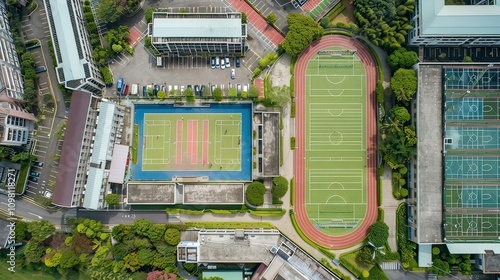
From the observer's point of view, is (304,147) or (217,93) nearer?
(217,93)

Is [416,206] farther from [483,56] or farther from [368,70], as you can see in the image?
[483,56]

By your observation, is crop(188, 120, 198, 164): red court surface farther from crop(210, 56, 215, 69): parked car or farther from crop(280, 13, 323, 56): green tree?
crop(280, 13, 323, 56): green tree

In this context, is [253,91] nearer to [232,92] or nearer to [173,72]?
[232,92]

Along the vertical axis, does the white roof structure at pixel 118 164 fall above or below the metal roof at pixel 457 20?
below

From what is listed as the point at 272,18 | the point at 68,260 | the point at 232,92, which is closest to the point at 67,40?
the point at 232,92

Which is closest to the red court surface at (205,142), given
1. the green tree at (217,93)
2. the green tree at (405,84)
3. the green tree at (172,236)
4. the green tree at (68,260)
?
the green tree at (217,93)

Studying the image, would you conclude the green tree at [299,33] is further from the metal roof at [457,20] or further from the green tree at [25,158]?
the green tree at [25,158]

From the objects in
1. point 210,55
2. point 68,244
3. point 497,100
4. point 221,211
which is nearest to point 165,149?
point 221,211


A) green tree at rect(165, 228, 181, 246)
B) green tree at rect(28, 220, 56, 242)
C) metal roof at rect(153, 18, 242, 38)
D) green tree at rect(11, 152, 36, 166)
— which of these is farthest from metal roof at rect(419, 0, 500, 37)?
green tree at rect(28, 220, 56, 242)
